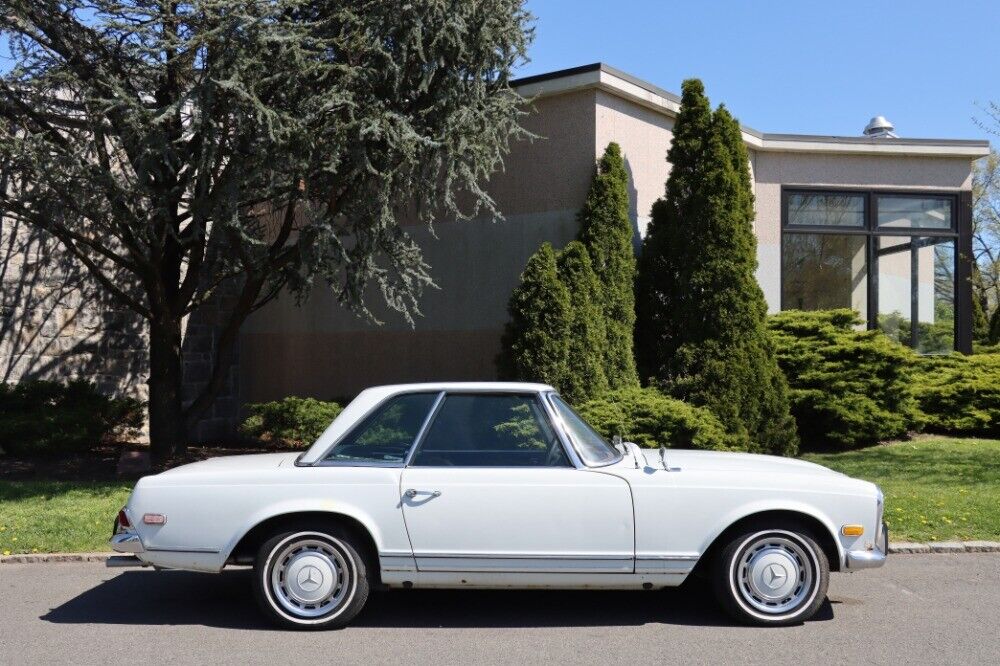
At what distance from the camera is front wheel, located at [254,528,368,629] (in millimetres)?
5359

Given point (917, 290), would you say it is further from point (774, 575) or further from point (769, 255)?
point (774, 575)

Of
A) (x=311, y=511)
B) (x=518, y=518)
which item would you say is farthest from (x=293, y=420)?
(x=518, y=518)

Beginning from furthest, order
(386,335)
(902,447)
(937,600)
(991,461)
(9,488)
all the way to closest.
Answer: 1. (386,335)
2. (902,447)
3. (991,461)
4. (9,488)
5. (937,600)

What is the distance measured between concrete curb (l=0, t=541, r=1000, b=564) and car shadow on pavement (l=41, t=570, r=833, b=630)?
2.56 ft

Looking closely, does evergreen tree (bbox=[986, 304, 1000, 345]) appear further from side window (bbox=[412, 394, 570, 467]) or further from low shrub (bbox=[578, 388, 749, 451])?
side window (bbox=[412, 394, 570, 467])

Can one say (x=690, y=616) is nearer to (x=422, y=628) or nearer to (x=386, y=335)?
(x=422, y=628)

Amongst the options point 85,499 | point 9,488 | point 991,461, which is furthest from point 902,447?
point 9,488

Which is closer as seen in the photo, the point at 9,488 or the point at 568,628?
the point at 568,628

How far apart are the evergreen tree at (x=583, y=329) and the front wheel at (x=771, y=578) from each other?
5329 millimetres

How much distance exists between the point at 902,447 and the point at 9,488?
1138cm

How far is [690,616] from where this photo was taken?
5.66 metres

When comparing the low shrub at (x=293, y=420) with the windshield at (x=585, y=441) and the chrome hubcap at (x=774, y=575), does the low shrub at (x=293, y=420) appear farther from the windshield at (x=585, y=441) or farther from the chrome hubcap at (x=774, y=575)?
the chrome hubcap at (x=774, y=575)

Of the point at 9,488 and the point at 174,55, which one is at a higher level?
the point at 174,55

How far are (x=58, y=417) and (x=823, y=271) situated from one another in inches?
468
